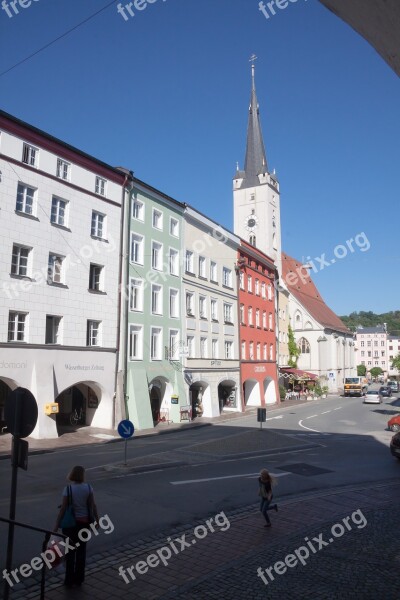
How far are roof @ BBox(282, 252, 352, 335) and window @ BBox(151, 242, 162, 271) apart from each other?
44.3m

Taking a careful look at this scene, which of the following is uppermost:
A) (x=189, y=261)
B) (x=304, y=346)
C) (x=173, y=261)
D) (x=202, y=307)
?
(x=189, y=261)

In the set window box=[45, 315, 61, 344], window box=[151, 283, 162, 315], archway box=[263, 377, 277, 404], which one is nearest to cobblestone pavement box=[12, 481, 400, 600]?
window box=[45, 315, 61, 344]

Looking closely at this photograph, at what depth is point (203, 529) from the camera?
32.1 ft

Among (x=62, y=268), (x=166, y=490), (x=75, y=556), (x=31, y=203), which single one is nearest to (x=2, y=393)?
(x=62, y=268)

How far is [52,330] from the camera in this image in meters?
25.5

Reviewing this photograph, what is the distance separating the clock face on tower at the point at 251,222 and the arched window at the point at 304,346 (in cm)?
1886

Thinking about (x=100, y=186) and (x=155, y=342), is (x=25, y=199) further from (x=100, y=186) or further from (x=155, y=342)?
(x=155, y=342)

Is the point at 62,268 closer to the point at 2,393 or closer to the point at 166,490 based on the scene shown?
the point at 2,393

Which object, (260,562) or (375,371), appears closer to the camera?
(260,562)

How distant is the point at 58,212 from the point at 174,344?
1242cm

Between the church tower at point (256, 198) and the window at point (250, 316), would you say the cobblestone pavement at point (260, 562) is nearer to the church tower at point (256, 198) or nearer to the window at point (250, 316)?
the window at point (250, 316)

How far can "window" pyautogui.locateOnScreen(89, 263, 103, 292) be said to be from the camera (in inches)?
1109

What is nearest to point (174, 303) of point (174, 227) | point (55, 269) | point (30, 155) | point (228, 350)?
point (174, 227)

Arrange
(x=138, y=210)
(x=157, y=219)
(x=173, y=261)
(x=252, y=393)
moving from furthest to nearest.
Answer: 1. (x=252, y=393)
2. (x=173, y=261)
3. (x=157, y=219)
4. (x=138, y=210)
